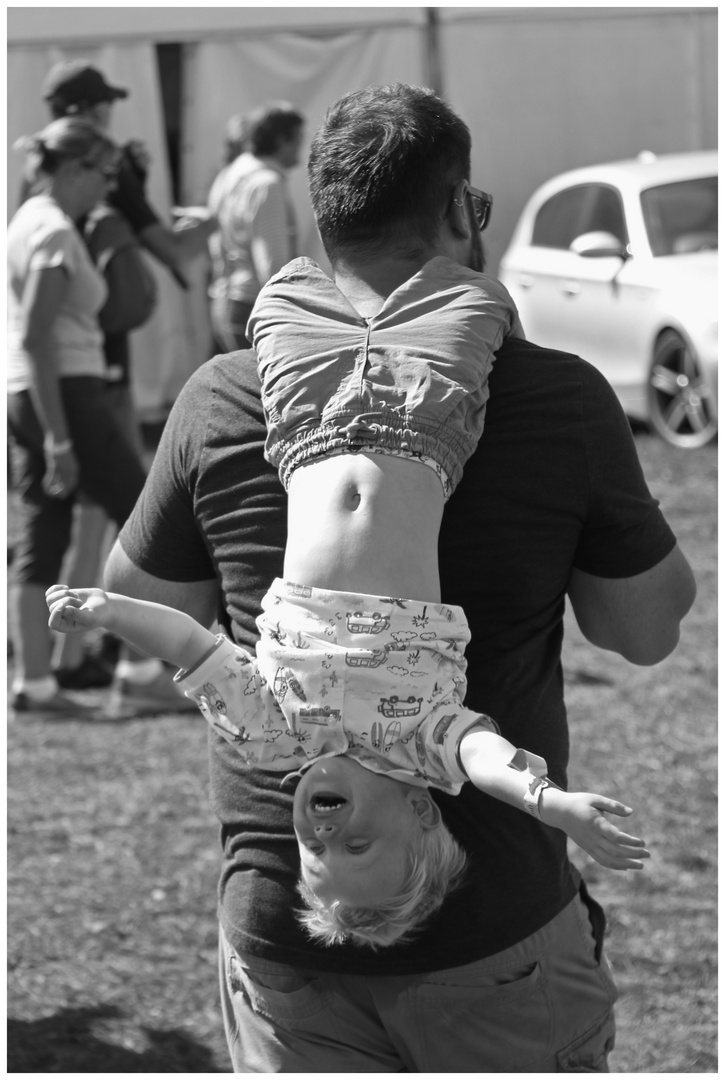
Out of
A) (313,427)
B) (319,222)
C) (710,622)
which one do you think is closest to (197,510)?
(313,427)

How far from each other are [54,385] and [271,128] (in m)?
2.49

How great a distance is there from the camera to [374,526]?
167cm

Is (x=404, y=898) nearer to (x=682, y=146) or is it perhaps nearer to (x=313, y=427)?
(x=313, y=427)

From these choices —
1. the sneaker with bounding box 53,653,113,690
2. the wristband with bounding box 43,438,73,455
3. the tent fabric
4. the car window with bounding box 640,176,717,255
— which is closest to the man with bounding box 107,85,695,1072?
the wristband with bounding box 43,438,73,455

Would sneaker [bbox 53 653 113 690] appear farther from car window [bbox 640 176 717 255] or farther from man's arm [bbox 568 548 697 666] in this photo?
car window [bbox 640 176 717 255]

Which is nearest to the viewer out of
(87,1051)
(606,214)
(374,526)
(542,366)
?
(374,526)

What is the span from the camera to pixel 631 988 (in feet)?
11.1

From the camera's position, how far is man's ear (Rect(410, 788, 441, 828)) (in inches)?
69.0

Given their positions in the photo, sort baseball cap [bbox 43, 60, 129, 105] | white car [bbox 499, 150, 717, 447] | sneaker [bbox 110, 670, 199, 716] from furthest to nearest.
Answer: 1. white car [bbox 499, 150, 717, 447]
2. sneaker [bbox 110, 670, 199, 716]
3. baseball cap [bbox 43, 60, 129, 105]

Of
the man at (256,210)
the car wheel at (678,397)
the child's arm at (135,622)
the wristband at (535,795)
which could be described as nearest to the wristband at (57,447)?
the man at (256,210)

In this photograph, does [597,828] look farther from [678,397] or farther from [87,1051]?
[678,397]

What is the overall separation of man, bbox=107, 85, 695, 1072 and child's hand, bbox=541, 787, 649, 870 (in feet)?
1.09

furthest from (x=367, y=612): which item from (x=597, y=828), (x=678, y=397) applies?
(x=678, y=397)

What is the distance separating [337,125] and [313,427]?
0.42 m
